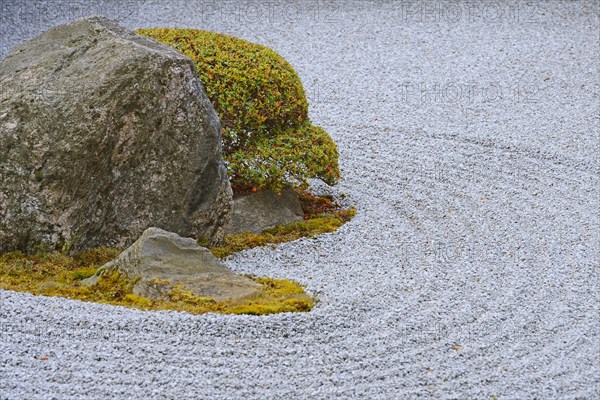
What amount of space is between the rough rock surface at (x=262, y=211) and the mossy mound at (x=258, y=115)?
0.46 feet

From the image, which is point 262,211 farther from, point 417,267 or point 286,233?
point 417,267

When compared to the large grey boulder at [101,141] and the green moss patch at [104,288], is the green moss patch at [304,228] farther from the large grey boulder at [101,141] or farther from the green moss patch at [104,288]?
the green moss patch at [104,288]

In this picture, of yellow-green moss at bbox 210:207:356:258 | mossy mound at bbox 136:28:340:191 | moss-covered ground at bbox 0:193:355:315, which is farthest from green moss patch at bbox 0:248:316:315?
mossy mound at bbox 136:28:340:191

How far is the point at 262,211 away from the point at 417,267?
1.72 metres

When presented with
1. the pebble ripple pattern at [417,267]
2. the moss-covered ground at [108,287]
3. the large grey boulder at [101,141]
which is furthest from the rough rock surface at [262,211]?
the large grey boulder at [101,141]

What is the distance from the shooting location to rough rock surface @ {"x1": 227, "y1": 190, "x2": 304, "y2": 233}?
8.00m

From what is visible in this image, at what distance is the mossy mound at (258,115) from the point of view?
795cm

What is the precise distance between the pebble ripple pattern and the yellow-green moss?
184 mm

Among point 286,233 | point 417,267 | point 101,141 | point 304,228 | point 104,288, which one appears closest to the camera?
point 104,288

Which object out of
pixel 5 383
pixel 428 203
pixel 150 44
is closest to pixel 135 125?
pixel 150 44

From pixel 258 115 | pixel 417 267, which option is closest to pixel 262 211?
pixel 258 115

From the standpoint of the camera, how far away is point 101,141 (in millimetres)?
6723

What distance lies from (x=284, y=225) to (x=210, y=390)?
315 cm

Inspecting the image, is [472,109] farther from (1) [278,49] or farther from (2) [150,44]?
(2) [150,44]
